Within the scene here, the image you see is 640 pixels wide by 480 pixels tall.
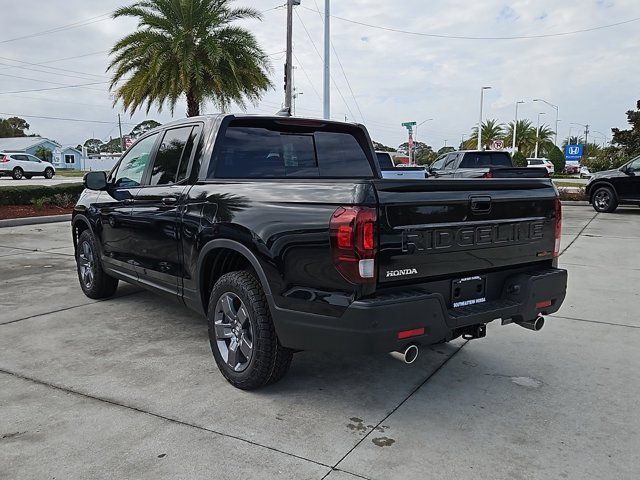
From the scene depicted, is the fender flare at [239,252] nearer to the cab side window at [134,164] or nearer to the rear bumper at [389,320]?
the rear bumper at [389,320]

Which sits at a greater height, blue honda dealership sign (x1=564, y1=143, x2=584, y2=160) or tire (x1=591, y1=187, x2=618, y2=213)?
blue honda dealership sign (x1=564, y1=143, x2=584, y2=160)

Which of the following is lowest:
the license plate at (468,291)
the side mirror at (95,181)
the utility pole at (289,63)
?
the license plate at (468,291)

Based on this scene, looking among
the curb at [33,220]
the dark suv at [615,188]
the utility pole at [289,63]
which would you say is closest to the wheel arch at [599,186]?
the dark suv at [615,188]

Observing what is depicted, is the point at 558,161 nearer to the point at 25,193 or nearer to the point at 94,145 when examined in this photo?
the point at 25,193

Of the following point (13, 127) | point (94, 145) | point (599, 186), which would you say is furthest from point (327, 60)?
point (94, 145)

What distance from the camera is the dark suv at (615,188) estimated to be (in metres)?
16.1

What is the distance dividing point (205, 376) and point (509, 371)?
2277 millimetres

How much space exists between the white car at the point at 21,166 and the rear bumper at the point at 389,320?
38.4 meters

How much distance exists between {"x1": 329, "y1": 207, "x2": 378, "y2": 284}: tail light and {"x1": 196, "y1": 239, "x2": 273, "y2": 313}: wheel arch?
29.0 inches

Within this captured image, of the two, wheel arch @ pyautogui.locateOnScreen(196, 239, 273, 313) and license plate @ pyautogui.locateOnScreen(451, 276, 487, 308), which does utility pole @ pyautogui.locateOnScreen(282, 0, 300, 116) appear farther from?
license plate @ pyautogui.locateOnScreen(451, 276, 487, 308)

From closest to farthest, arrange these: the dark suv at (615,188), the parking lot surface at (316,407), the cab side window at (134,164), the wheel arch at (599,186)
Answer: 1. the parking lot surface at (316,407)
2. the cab side window at (134,164)
3. the dark suv at (615,188)
4. the wheel arch at (599,186)

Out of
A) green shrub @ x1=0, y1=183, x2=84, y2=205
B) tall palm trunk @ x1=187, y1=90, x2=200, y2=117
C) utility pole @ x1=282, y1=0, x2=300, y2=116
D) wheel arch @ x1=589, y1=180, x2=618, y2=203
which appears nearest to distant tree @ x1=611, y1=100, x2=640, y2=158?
wheel arch @ x1=589, y1=180, x2=618, y2=203

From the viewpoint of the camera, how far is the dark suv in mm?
16062

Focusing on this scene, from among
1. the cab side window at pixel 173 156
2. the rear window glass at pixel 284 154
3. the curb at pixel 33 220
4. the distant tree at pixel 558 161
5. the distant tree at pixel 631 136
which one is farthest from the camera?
the distant tree at pixel 558 161
